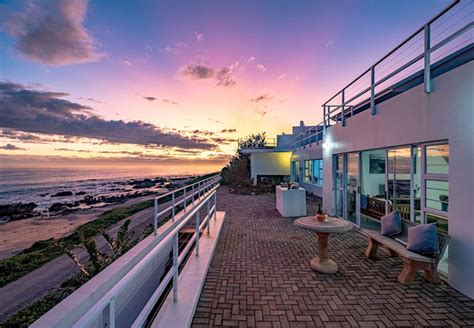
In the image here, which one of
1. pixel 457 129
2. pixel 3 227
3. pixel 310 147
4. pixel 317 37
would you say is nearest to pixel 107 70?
pixel 317 37

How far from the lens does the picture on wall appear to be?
5410 mm

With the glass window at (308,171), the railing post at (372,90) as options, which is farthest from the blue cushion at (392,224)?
the glass window at (308,171)

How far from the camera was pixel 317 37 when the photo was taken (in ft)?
28.2

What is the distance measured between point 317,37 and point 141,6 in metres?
6.25

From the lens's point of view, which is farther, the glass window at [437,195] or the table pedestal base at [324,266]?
the table pedestal base at [324,266]

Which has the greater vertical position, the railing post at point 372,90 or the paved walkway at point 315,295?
the railing post at point 372,90

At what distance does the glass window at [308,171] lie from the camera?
1393 cm

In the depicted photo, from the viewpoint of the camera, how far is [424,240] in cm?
325

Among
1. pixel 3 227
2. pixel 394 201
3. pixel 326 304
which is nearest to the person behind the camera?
pixel 326 304

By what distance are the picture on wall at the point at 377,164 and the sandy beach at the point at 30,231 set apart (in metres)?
15.8

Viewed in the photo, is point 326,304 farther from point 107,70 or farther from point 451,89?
point 107,70

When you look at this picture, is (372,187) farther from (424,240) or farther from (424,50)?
(424,50)

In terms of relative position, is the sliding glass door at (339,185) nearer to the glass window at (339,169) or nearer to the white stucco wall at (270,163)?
the glass window at (339,169)

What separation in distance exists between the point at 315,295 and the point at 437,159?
2.89 metres
